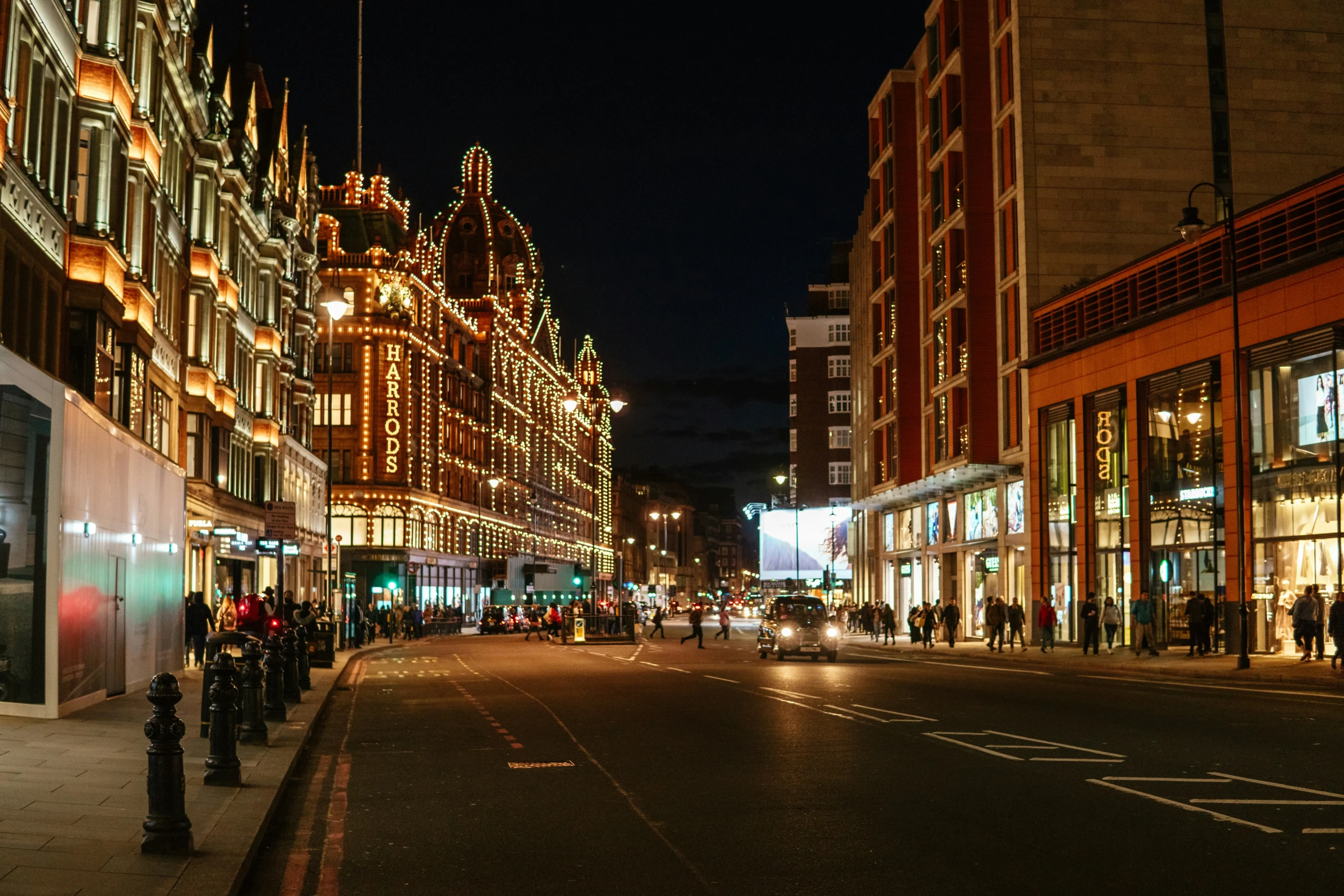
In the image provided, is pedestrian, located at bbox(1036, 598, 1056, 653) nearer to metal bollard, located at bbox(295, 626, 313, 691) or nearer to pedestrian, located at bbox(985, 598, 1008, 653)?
pedestrian, located at bbox(985, 598, 1008, 653)

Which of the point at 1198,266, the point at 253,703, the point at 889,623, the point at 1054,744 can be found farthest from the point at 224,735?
the point at 889,623

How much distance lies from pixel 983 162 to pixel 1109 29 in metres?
6.80

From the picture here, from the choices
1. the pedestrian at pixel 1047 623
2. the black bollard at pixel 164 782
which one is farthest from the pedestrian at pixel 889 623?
the black bollard at pixel 164 782

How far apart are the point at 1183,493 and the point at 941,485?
68.4ft

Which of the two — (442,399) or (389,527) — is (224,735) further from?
(442,399)

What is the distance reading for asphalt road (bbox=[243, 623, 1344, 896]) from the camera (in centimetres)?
846

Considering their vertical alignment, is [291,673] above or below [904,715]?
above

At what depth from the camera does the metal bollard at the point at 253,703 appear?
49.2ft

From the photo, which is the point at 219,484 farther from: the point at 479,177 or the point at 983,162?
the point at 479,177

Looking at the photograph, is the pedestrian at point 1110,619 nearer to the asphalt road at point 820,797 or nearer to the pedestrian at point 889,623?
the pedestrian at point 889,623

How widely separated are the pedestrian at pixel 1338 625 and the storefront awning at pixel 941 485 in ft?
78.8

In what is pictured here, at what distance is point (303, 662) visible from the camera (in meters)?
25.8

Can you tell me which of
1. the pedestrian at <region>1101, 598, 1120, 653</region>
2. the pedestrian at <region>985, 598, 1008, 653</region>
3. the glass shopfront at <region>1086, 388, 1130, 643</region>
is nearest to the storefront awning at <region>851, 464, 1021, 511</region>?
the glass shopfront at <region>1086, 388, 1130, 643</region>

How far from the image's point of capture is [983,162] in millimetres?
54812
